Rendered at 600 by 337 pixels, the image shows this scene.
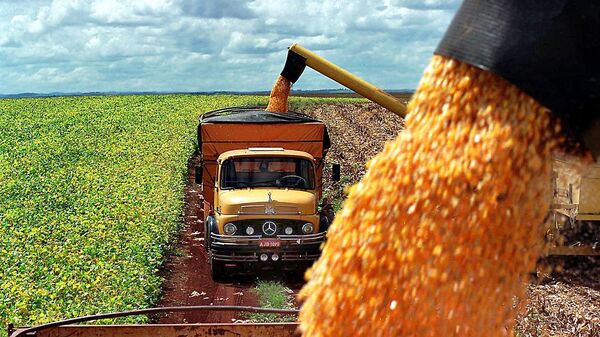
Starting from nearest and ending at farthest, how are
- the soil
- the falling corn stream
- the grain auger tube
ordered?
the falling corn stream → the grain auger tube → the soil

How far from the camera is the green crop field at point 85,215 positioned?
11070 millimetres

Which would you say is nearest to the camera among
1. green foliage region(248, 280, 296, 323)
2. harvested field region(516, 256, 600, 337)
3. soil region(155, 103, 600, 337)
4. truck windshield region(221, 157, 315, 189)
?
harvested field region(516, 256, 600, 337)

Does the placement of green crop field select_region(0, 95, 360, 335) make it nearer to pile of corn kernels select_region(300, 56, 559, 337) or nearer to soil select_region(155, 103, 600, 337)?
soil select_region(155, 103, 600, 337)

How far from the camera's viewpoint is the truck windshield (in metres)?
A: 12.8

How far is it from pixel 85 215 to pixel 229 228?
18.3ft

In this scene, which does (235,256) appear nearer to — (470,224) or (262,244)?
(262,244)

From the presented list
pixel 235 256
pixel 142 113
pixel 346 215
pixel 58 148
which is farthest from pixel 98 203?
pixel 142 113

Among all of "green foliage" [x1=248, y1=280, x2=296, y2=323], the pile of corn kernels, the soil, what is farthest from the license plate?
the pile of corn kernels

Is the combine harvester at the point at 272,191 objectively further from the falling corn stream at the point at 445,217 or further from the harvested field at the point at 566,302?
the falling corn stream at the point at 445,217

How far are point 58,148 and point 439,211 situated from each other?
28794mm

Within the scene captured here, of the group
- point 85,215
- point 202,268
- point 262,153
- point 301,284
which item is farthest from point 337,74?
point 85,215

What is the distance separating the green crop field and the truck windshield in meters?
2.09

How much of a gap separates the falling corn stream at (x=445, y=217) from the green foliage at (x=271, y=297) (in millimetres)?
7409

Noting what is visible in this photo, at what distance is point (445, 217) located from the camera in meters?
3.07
